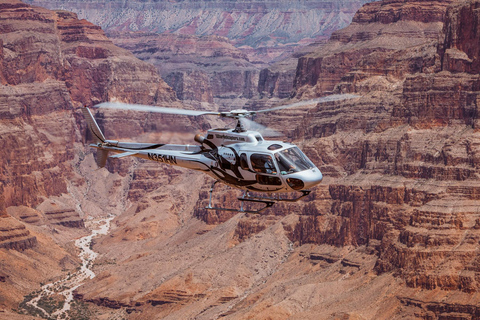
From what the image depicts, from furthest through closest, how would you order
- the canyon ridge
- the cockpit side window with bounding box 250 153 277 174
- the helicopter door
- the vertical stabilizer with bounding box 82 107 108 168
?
the canyon ridge
the vertical stabilizer with bounding box 82 107 108 168
the cockpit side window with bounding box 250 153 277 174
the helicopter door

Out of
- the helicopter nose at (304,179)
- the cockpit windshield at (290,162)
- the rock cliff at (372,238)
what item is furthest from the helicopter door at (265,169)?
the rock cliff at (372,238)

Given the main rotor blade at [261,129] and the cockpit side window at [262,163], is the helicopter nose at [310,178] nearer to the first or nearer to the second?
the cockpit side window at [262,163]

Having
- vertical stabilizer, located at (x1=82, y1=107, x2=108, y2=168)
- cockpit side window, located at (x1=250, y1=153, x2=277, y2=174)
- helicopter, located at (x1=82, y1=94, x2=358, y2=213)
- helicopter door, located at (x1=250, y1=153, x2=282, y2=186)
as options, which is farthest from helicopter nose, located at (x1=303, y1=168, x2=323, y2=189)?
vertical stabilizer, located at (x1=82, y1=107, x2=108, y2=168)

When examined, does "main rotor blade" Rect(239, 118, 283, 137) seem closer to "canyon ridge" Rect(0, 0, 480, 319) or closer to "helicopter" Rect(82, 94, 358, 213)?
"helicopter" Rect(82, 94, 358, 213)

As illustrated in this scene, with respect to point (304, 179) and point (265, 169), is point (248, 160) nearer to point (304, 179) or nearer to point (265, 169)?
point (265, 169)

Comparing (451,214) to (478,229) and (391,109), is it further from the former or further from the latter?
(391,109)

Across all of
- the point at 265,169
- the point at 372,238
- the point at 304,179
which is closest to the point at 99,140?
the point at 265,169
